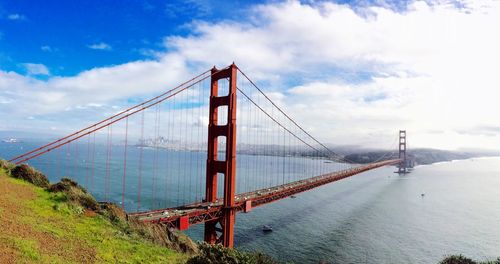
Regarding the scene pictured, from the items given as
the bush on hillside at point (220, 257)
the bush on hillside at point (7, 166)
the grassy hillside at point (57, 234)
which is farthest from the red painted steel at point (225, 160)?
the bush on hillside at point (220, 257)

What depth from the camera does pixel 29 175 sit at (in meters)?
19.8

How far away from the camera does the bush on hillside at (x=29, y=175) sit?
19.6 meters

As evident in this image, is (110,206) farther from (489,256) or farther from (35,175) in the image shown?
(489,256)

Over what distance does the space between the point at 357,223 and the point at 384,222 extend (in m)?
4.84

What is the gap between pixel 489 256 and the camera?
35844 mm

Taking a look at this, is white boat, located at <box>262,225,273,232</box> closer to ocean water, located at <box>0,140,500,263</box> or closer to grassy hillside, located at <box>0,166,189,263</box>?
ocean water, located at <box>0,140,500,263</box>

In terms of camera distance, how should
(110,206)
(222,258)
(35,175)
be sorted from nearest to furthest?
1. (222,258)
2. (110,206)
3. (35,175)

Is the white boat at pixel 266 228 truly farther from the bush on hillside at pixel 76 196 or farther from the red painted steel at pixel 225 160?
the bush on hillside at pixel 76 196

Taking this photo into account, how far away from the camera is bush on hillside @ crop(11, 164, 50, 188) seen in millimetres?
19625

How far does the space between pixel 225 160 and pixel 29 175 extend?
14.4 m

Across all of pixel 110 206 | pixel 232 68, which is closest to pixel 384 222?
pixel 232 68

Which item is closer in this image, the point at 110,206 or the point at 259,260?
the point at 259,260

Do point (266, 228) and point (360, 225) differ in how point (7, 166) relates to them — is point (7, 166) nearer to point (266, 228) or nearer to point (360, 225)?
point (266, 228)

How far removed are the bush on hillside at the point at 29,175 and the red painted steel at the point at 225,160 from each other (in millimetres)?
12737
